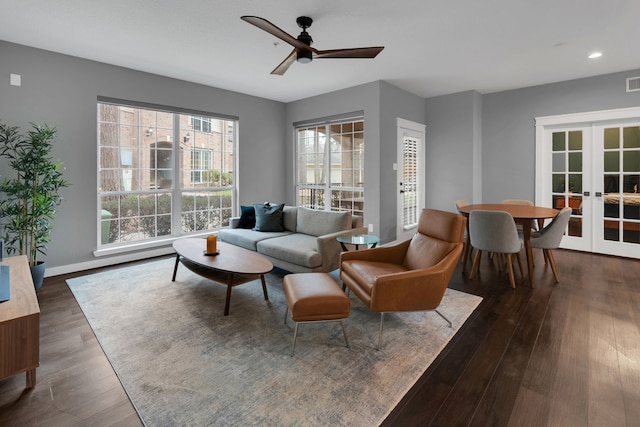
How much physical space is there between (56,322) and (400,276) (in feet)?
9.62

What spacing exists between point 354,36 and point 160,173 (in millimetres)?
3523

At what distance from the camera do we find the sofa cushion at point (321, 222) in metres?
4.01

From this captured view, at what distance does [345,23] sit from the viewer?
311 centimetres

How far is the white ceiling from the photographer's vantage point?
9.30ft

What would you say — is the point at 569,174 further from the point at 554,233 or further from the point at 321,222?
the point at 321,222

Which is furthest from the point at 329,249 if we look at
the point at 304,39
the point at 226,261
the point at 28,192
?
the point at 28,192

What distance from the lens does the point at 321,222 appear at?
423cm

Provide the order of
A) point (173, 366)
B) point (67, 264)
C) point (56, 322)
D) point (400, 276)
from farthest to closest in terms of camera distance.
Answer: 1. point (67, 264)
2. point (56, 322)
3. point (400, 276)
4. point (173, 366)

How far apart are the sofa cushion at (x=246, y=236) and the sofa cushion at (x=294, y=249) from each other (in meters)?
0.15

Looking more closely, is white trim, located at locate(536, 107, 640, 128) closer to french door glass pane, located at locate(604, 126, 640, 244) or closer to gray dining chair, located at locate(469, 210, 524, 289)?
french door glass pane, located at locate(604, 126, 640, 244)

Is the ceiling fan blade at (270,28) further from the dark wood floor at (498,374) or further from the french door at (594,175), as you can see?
the french door at (594,175)

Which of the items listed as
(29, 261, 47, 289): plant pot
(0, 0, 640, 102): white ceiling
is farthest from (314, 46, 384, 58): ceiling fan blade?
(29, 261, 47, 289): plant pot

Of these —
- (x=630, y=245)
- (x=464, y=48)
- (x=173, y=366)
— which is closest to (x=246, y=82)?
(x=464, y=48)

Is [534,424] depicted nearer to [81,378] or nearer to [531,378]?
[531,378]
